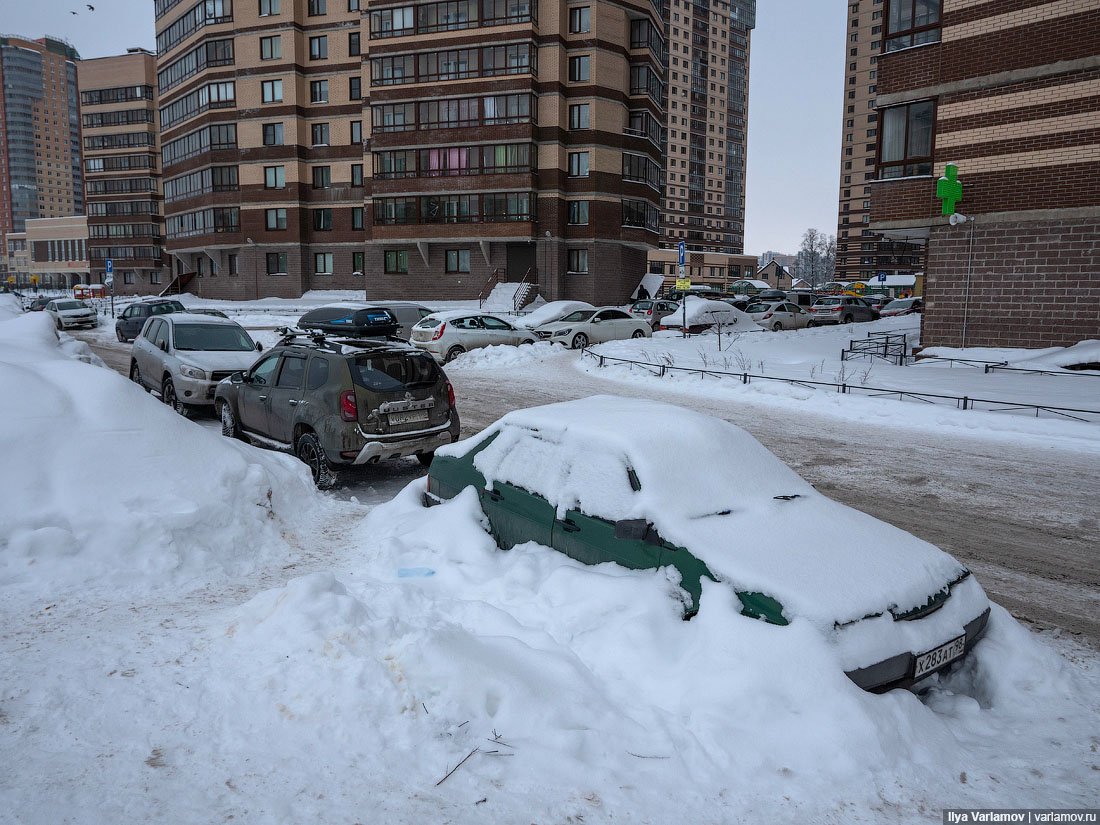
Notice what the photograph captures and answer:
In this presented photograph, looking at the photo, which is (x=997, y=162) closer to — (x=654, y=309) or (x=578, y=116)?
(x=654, y=309)

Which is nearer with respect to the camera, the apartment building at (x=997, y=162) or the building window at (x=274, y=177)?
the apartment building at (x=997, y=162)

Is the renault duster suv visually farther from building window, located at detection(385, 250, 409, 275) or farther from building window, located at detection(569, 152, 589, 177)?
building window, located at detection(385, 250, 409, 275)

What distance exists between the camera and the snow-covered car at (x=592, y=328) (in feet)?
84.6

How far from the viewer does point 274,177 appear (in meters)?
50.1

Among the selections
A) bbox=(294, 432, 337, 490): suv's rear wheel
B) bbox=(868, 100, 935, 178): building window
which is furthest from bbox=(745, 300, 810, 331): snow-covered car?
bbox=(294, 432, 337, 490): suv's rear wheel

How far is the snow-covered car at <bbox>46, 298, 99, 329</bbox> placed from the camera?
118ft

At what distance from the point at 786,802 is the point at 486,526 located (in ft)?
10.6

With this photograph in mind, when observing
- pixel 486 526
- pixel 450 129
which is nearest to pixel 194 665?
pixel 486 526

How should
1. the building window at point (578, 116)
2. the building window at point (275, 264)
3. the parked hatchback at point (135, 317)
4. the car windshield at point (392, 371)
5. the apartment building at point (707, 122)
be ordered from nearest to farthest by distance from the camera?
the car windshield at point (392, 371)
the parked hatchback at point (135, 317)
the building window at point (578, 116)
the building window at point (275, 264)
the apartment building at point (707, 122)

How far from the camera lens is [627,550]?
15.6 feet

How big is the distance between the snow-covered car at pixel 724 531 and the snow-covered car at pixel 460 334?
15.7 meters

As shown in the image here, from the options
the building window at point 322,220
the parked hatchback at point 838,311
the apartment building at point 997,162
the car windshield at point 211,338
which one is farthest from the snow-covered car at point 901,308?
the car windshield at point 211,338

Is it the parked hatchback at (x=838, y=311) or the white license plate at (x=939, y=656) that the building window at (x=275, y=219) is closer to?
the parked hatchback at (x=838, y=311)

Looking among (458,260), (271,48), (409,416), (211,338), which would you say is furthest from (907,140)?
(271,48)
